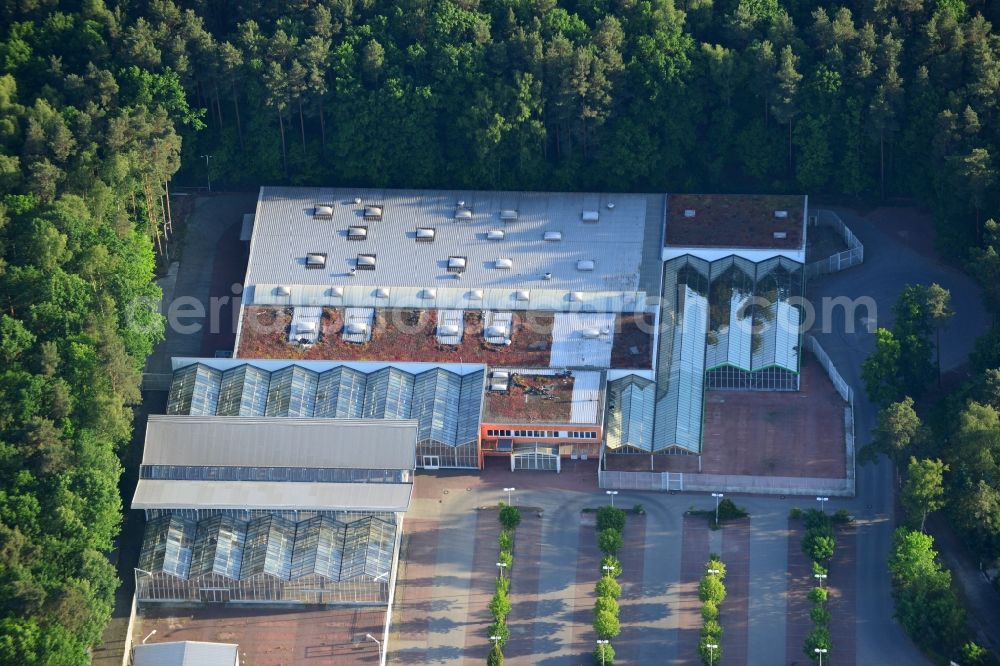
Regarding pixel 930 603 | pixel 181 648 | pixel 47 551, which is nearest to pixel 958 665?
pixel 930 603

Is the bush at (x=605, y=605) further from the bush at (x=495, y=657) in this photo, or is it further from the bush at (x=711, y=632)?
the bush at (x=495, y=657)

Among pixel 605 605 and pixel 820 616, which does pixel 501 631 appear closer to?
pixel 605 605

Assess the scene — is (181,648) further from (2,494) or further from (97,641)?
(2,494)

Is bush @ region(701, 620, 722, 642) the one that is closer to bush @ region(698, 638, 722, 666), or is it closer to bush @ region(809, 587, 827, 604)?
bush @ region(698, 638, 722, 666)

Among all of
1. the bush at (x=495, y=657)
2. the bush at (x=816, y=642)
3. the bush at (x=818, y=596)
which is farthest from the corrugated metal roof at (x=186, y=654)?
the bush at (x=818, y=596)

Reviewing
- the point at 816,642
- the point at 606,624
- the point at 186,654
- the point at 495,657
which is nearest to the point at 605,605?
the point at 606,624
